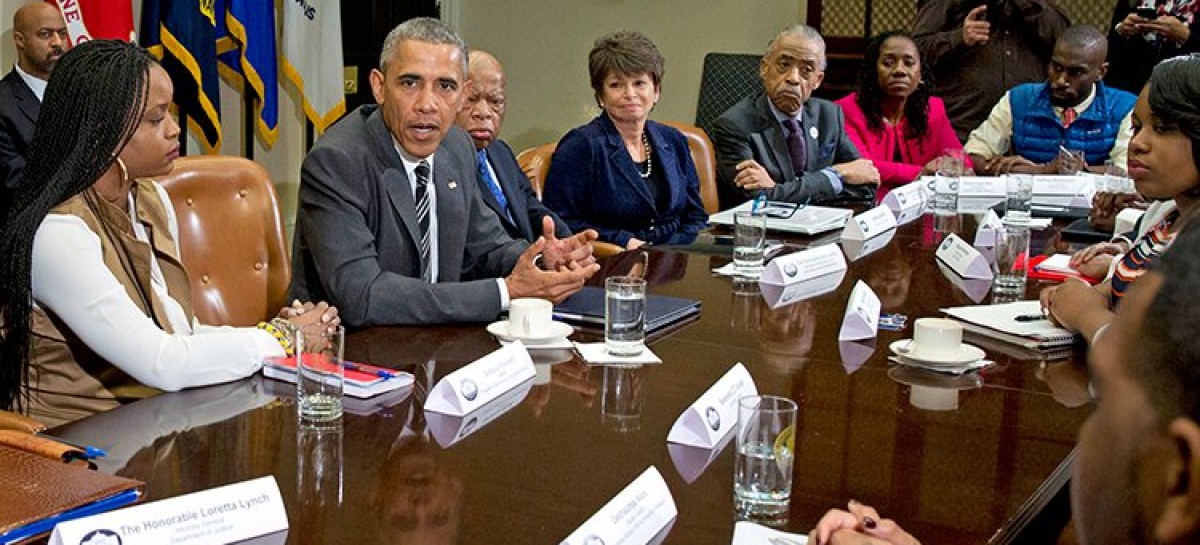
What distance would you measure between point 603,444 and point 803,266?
1.19 metres

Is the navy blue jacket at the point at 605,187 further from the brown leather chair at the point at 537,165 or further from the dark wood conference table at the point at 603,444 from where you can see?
the dark wood conference table at the point at 603,444

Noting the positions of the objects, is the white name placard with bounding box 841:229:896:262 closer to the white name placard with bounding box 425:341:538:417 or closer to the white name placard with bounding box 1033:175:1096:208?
the white name placard with bounding box 1033:175:1096:208

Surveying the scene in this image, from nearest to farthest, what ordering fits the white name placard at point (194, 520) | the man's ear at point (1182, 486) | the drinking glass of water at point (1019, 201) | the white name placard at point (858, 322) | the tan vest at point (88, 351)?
the man's ear at point (1182, 486), the white name placard at point (194, 520), the tan vest at point (88, 351), the white name placard at point (858, 322), the drinking glass of water at point (1019, 201)

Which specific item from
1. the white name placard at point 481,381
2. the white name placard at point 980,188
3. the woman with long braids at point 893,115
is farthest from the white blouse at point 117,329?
the woman with long braids at point 893,115

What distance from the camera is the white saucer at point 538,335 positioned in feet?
7.23

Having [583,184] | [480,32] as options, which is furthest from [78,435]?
[480,32]

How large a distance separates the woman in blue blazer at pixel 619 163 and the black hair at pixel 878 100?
125cm

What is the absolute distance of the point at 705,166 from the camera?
4.61 metres

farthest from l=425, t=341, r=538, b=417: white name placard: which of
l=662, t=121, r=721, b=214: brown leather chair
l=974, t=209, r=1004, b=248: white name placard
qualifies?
l=662, t=121, r=721, b=214: brown leather chair

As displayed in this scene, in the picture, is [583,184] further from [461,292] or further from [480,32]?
[480,32]

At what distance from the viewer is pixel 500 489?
5.08 ft

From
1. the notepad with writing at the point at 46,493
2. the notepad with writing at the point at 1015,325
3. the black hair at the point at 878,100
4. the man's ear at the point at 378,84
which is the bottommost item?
the notepad with writing at the point at 1015,325

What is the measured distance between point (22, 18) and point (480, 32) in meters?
3.00

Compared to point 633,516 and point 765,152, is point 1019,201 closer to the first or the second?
point 765,152
